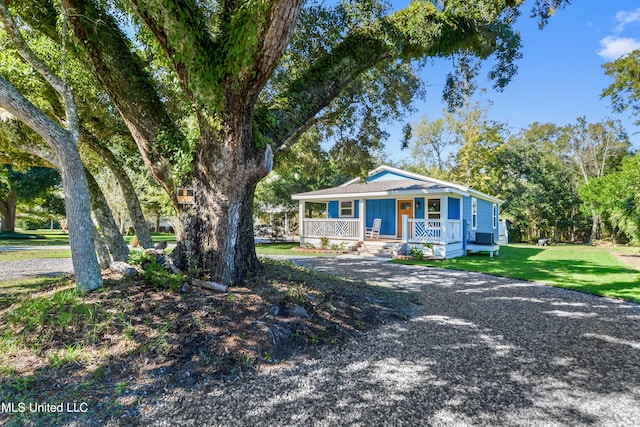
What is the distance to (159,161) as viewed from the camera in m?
4.43

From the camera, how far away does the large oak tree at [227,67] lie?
337 centimetres

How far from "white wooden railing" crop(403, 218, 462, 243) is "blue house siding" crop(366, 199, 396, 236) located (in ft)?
7.13

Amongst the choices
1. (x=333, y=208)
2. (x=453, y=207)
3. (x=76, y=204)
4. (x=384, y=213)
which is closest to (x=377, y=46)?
(x=76, y=204)

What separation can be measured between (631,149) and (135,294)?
121 feet

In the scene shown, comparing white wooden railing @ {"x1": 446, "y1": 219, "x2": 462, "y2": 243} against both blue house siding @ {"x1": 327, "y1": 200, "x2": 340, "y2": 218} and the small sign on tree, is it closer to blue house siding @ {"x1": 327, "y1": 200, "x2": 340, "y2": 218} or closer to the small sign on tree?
blue house siding @ {"x1": 327, "y1": 200, "x2": 340, "y2": 218}

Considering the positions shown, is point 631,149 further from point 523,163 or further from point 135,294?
point 135,294

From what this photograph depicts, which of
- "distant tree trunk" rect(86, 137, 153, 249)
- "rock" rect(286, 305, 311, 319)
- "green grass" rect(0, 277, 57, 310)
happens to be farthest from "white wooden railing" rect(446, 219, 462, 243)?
"green grass" rect(0, 277, 57, 310)

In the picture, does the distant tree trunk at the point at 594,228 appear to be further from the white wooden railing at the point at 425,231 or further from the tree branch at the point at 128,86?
A: the tree branch at the point at 128,86

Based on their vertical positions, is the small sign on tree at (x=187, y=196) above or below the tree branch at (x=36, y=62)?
below

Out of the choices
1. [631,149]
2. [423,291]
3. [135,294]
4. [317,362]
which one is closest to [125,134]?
[135,294]

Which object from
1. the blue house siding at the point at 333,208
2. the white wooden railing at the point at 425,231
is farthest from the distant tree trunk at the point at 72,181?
the blue house siding at the point at 333,208

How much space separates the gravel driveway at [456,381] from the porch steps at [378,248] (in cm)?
735

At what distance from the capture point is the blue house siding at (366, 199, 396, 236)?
583 inches

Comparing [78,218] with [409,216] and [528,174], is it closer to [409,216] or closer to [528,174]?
[409,216]
